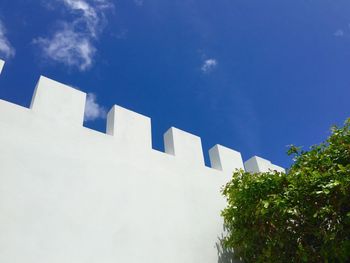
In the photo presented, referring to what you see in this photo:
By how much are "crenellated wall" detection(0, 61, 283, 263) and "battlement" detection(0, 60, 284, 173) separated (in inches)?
0.7

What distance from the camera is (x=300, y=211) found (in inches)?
151

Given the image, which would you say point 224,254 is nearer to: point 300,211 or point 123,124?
point 300,211

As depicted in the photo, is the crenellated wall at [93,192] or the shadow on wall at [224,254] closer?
the crenellated wall at [93,192]

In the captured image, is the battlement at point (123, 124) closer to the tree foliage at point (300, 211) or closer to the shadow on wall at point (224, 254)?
the tree foliage at point (300, 211)

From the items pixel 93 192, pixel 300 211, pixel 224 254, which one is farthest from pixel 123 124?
pixel 300 211

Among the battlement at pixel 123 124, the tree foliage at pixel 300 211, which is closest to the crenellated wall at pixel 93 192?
the battlement at pixel 123 124

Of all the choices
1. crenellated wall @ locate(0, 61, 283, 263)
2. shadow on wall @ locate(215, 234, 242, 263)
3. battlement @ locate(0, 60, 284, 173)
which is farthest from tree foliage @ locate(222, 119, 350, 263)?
battlement @ locate(0, 60, 284, 173)

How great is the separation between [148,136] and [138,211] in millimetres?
1395

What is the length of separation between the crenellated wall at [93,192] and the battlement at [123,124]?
2 cm

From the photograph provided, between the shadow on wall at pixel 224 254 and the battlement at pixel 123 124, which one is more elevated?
the battlement at pixel 123 124

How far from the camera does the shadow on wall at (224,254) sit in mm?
4566

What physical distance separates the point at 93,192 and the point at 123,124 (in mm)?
1373

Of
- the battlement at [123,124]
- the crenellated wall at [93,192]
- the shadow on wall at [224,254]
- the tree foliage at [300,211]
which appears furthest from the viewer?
the shadow on wall at [224,254]

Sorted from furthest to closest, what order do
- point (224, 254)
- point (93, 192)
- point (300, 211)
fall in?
point (224, 254) → point (300, 211) → point (93, 192)
